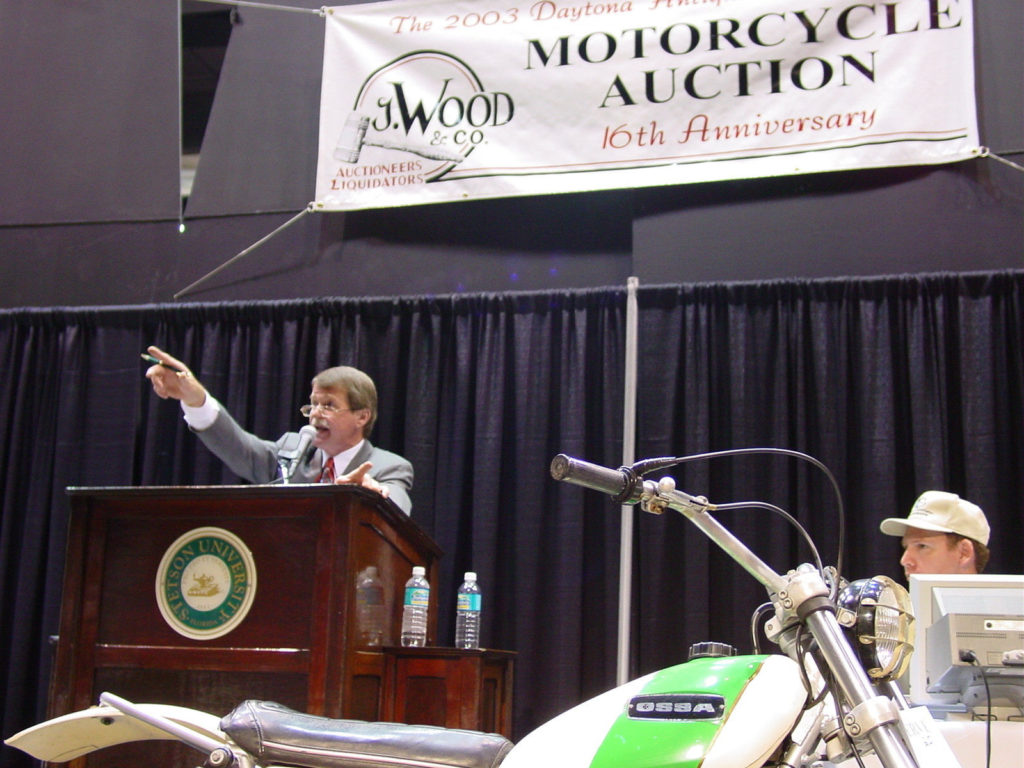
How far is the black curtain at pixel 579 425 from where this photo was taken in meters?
4.36

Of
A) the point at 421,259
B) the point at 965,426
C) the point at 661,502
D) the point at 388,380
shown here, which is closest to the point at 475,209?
the point at 421,259

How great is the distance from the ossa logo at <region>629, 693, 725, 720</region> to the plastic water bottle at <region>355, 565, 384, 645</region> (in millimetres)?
1452

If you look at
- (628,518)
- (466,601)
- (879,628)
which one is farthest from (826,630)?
(628,518)

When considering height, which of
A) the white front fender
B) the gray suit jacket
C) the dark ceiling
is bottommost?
the white front fender

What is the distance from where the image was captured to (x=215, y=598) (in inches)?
108

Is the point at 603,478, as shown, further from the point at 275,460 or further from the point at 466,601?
the point at 275,460

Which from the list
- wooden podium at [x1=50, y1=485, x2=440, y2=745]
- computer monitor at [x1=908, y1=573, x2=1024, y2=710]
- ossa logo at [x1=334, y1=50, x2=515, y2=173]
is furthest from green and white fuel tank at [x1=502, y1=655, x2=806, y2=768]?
ossa logo at [x1=334, y1=50, x2=515, y2=173]

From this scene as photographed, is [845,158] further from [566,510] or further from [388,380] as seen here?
[388,380]

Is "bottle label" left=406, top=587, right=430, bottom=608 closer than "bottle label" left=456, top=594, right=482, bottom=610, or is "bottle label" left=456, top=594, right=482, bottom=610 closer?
"bottle label" left=406, top=587, right=430, bottom=608

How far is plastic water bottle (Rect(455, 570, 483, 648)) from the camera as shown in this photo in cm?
390

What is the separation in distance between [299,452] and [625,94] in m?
2.16

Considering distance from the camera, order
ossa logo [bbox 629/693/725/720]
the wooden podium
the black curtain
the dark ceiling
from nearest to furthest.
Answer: ossa logo [bbox 629/693/725/720], the wooden podium, the black curtain, the dark ceiling

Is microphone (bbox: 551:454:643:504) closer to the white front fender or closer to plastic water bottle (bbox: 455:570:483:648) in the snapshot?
the white front fender

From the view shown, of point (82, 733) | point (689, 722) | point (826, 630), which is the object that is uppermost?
point (826, 630)
